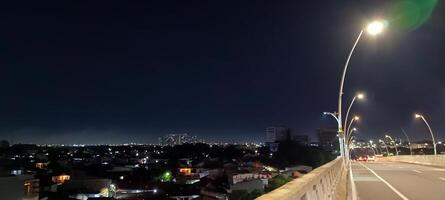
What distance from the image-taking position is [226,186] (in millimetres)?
89062

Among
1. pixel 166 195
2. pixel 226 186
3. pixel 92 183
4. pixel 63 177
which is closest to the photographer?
pixel 166 195

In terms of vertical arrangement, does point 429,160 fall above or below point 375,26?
below

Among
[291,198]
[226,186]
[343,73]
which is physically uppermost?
[343,73]

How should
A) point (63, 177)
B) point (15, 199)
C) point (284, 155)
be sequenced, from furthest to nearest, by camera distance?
point (284, 155), point (63, 177), point (15, 199)

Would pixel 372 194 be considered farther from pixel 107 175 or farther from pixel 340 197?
pixel 107 175

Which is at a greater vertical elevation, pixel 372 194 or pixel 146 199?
pixel 372 194

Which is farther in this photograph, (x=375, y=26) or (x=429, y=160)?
(x=429, y=160)

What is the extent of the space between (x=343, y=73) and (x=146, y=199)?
44.1 metres

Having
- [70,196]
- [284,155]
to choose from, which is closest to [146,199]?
[70,196]

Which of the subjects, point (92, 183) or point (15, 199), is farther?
point (92, 183)

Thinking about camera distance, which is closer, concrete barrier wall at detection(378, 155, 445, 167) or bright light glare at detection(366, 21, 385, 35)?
bright light glare at detection(366, 21, 385, 35)

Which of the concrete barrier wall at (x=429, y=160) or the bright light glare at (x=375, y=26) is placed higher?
the bright light glare at (x=375, y=26)

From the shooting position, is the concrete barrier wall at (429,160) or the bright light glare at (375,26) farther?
the concrete barrier wall at (429,160)

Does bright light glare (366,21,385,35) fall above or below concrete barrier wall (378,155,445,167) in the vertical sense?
above
